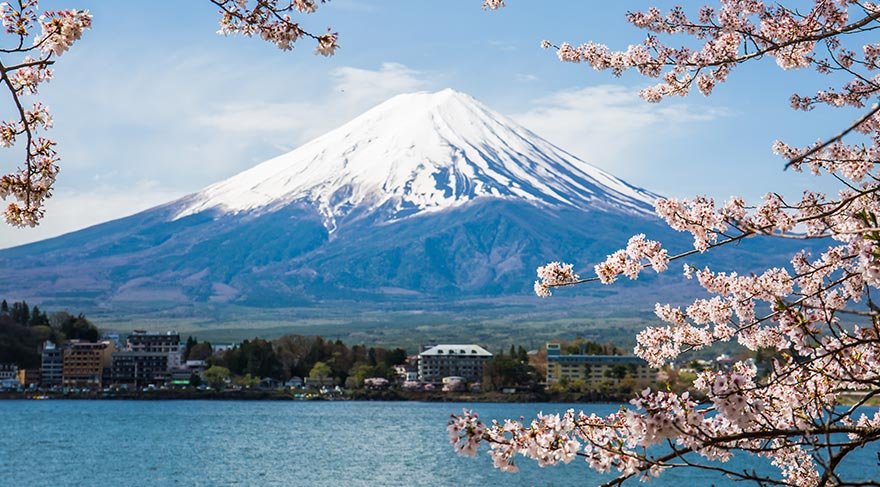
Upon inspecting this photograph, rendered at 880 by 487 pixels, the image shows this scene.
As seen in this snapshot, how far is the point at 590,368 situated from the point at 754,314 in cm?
6854

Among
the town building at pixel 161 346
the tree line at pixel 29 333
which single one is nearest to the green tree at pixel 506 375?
the town building at pixel 161 346

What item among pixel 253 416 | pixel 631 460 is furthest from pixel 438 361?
pixel 631 460

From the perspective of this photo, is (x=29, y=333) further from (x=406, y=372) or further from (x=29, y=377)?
(x=406, y=372)

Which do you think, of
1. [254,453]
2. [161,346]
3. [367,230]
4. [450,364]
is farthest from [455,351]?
[367,230]

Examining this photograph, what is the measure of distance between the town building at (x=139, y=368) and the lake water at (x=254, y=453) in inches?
782

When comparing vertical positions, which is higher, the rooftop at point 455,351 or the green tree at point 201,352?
the green tree at point 201,352

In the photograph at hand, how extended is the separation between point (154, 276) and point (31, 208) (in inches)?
5403

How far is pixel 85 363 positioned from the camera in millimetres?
78312

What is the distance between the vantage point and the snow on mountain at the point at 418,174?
154 meters

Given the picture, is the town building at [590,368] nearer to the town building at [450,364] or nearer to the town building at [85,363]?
the town building at [450,364]

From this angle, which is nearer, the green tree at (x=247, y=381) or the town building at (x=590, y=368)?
the town building at (x=590, y=368)

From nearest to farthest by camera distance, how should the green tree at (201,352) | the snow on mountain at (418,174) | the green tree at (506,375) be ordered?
the green tree at (506,375) < the green tree at (201,352) < the snow on mountain at (418,174)

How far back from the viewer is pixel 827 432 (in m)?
3.21

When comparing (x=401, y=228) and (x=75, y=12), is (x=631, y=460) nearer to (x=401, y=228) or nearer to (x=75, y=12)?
(x=75, y=12)
